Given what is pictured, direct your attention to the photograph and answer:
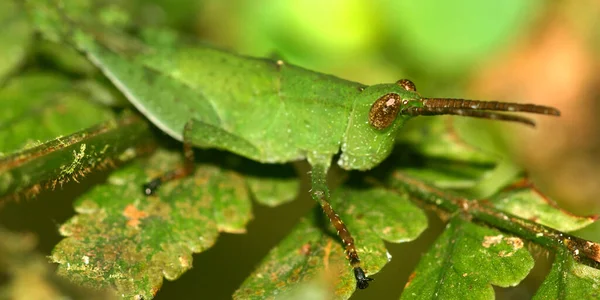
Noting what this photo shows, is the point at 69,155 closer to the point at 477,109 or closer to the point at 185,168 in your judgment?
the point at 185,168

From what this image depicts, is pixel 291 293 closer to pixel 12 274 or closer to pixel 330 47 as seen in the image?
pixel 12 274

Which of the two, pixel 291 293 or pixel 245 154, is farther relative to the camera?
pixel 245 154

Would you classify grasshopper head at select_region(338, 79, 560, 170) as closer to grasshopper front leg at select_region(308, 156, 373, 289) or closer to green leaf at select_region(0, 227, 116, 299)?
grasshopper front leg at select_region(308, 156, 373, 289)

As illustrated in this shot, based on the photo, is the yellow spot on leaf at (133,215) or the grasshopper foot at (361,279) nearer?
the grasshopper foot at (361,279)

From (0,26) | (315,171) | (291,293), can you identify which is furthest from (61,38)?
(291,293)

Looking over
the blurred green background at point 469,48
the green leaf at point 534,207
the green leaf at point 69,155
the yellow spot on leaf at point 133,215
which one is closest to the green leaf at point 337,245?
the green leaf at point 534,207

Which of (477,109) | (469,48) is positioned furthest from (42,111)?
(469,48)

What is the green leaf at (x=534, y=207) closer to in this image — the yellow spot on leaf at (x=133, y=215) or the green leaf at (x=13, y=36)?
the yellow spot on leaf at (x=133, y=215)
